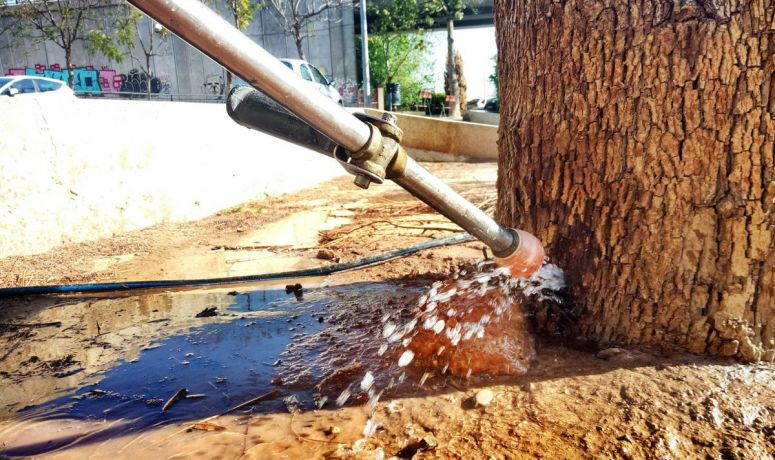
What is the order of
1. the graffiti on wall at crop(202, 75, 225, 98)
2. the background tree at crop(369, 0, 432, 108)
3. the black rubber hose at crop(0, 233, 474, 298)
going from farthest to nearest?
the graffiti on wall at crop(202, 75, 225, 98) → the background tree at crop(369, 0, 432, 108) → the black rubber hose at crop(0, 233, 474, 298)

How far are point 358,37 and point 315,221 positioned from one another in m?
24.4

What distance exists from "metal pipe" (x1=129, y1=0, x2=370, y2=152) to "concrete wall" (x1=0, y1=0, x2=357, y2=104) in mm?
26627

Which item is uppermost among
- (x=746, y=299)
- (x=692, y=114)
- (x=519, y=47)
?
(x=519, y=47)

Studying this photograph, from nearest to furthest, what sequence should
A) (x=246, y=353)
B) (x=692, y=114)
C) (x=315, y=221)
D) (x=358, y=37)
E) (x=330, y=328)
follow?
(x=692, y=114) → (x=246, y=353) → (x=330, y=328) → (x=315, y=221) → (x=358, y=37)

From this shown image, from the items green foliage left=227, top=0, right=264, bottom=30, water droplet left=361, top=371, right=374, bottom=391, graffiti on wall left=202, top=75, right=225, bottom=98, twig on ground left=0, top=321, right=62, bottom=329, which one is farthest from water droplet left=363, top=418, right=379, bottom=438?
graffiti on wall left=202, top=75, right=225, bottom=98

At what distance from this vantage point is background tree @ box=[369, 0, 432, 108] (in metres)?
25.0

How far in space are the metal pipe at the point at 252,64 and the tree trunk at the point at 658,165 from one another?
1.14 m

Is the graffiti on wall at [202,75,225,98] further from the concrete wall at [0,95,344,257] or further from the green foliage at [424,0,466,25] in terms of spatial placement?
the concrete wall at [0,95,344,257]

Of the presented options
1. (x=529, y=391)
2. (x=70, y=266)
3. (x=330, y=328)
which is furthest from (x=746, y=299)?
(x=70, y=266)

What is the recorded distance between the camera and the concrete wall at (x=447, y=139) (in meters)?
12.1

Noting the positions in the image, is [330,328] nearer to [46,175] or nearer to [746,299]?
[746,299]

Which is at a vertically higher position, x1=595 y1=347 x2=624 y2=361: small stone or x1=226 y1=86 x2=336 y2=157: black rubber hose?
x1=226 y1=86 x2=336 y2=157: black rubber hose

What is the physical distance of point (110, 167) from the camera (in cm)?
520

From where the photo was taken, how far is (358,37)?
2798cm
